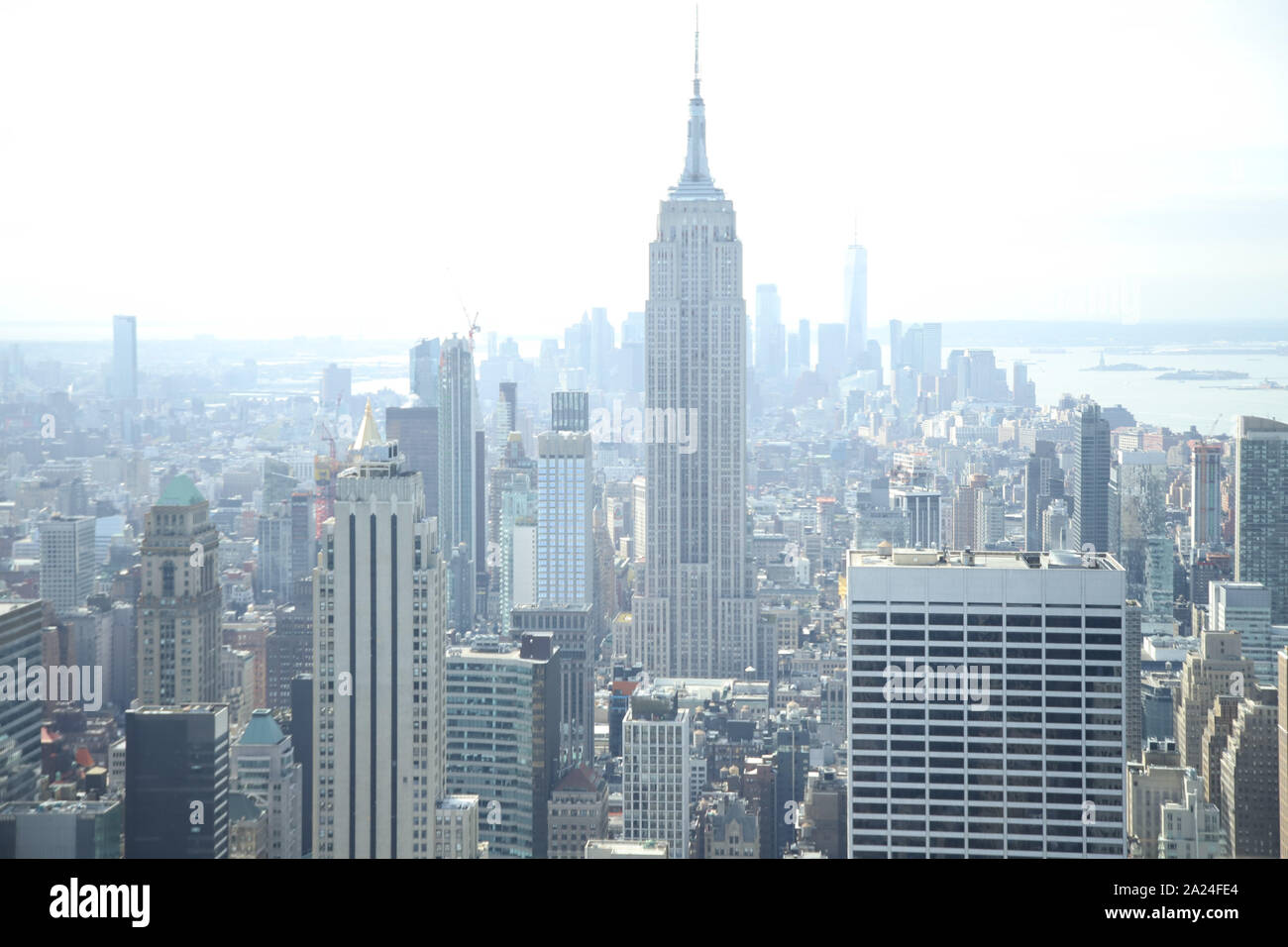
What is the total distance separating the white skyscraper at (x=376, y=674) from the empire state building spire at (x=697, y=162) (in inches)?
145

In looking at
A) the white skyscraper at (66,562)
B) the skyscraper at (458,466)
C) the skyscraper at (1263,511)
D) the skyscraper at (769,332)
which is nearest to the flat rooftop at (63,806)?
the white skyscraper at (66,562)

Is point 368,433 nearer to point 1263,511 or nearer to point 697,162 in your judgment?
point 1263,511

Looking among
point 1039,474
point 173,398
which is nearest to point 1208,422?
point 1039,474

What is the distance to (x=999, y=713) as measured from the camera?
22.3 ft

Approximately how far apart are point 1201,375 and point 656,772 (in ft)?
15.8

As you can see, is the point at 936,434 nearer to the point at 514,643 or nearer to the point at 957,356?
the point at 957,356

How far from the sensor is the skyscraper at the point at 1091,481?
26.6ft

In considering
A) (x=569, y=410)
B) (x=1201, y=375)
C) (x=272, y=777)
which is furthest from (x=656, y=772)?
(x=1201, y=375)

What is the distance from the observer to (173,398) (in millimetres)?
6254

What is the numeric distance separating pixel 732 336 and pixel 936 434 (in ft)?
36.5

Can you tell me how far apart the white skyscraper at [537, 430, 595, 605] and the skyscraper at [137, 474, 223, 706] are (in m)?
4.79

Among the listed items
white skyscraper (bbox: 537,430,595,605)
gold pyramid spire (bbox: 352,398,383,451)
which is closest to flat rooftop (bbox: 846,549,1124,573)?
gold pyramid spire (bbox: 352,398,383,451)

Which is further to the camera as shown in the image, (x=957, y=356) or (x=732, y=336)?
(x=732, y=336)

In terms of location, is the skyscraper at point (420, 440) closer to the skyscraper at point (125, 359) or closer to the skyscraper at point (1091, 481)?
the skyscraper at point (125, 359)
